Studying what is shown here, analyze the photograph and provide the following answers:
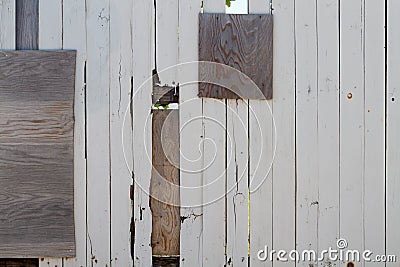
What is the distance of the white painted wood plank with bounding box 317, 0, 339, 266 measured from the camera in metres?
2.99

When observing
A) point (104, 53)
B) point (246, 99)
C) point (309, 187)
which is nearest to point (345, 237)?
point (309, 187)

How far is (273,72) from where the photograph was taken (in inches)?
117

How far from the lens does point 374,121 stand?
301cm

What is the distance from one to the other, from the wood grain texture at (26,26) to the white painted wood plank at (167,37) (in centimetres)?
64

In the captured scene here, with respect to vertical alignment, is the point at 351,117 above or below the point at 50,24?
below

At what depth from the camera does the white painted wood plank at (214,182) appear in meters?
3.00

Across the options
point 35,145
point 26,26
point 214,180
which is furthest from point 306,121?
point 26,26

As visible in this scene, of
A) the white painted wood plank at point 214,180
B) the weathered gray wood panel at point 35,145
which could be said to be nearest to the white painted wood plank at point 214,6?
the white painted wood plank at point 214,180

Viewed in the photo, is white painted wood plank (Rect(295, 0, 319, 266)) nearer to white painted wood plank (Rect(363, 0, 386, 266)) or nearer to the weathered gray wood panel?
white painted wood plank (Rect(363, 0, 386, 266))

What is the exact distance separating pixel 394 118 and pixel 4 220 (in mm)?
2111

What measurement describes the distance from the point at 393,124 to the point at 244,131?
0.78 meters

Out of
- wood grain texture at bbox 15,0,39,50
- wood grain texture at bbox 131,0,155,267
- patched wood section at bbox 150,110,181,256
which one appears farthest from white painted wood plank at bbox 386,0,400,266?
wood grain texture at bbox 15,0,39,50

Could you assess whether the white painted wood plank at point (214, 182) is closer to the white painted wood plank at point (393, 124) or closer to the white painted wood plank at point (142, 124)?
the white painted wood plank at point (142, 124)

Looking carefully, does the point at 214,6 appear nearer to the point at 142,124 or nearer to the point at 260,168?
the point at 142,124
